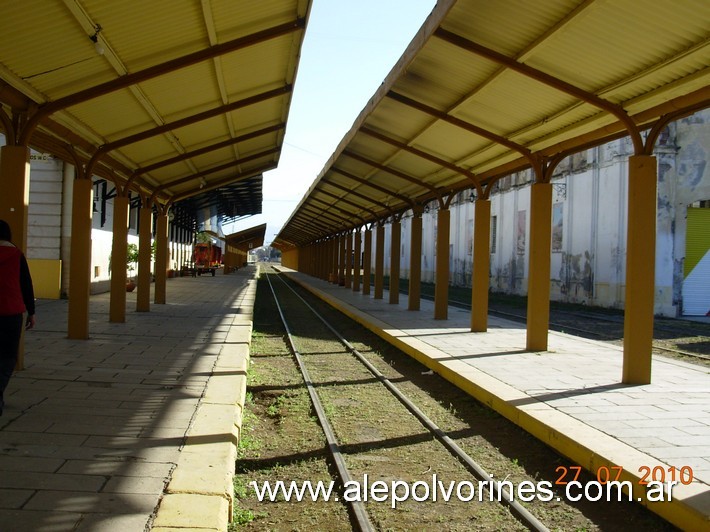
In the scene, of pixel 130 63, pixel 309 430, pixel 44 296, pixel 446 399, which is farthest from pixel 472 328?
pixel 44 296

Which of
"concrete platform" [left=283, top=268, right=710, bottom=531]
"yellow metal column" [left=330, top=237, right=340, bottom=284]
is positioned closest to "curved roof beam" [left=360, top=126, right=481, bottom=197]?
"concrete platform" [left=283, top=268, right=710, bottom=531]

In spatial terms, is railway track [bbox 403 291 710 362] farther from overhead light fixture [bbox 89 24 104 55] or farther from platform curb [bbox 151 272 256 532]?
overhead light fixture [bbox 89 24 104 55]

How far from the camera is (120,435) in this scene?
5.15m

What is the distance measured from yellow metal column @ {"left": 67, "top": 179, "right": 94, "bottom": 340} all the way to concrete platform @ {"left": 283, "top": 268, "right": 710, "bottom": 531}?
18.0 feet

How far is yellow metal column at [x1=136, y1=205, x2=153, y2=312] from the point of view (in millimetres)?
14734

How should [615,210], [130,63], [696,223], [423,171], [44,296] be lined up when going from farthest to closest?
[615,210], [696,223], [44,296], [423,171], [130,63]

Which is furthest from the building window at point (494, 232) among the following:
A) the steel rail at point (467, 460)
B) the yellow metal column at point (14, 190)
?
the yellow metal column at point (14, 190)

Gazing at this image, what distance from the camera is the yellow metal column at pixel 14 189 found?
7242 millimetres

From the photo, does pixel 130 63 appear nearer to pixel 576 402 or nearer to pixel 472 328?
pixel 576 402

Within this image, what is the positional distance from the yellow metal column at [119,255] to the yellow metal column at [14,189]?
204 inches

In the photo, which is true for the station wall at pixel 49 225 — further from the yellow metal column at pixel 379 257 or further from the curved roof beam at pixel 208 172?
the yellow metal column at pixel 379 257

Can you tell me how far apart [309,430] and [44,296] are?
13.3 metres

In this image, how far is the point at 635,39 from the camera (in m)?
6.52

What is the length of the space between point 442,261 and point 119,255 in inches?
293
